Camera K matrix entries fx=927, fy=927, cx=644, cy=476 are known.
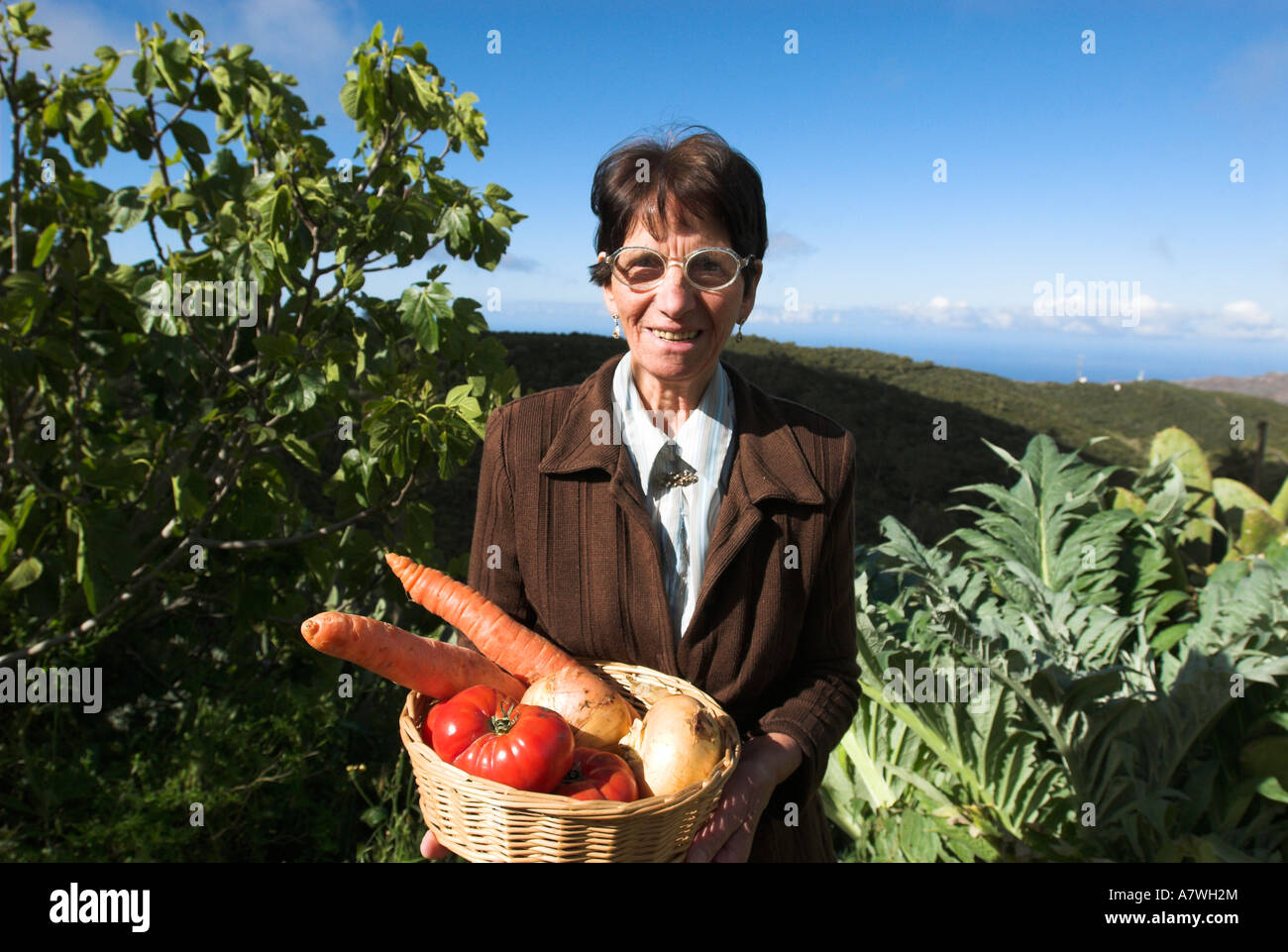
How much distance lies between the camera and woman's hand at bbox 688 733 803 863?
1668mm

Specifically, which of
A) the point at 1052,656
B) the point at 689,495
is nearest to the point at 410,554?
the point at 689,495

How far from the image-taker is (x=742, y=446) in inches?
78.3

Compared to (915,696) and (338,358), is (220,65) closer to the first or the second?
(338,358)

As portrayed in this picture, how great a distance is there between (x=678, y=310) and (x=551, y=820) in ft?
3.15

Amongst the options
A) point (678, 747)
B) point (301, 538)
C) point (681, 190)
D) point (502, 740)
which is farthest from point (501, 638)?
point (301, 538)

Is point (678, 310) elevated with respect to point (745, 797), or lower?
elevated

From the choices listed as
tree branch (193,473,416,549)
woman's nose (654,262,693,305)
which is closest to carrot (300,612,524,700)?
woman's nose (654,262,693,305)

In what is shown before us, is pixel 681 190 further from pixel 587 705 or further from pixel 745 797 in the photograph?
pixel 745 797

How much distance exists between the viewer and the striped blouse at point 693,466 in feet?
6.35

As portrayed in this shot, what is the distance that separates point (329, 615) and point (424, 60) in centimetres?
172

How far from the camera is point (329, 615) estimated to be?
1.91 metres

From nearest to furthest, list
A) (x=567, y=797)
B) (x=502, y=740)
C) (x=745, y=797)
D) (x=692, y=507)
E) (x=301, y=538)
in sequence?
(x=567, y=797) < (x=502, y=740) < (x=745, y=797) < (x=692, y=507) < (x=301, y=538)

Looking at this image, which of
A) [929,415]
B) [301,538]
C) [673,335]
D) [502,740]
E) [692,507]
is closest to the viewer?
[502,740]

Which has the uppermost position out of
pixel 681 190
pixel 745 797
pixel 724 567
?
pixel 681 190
